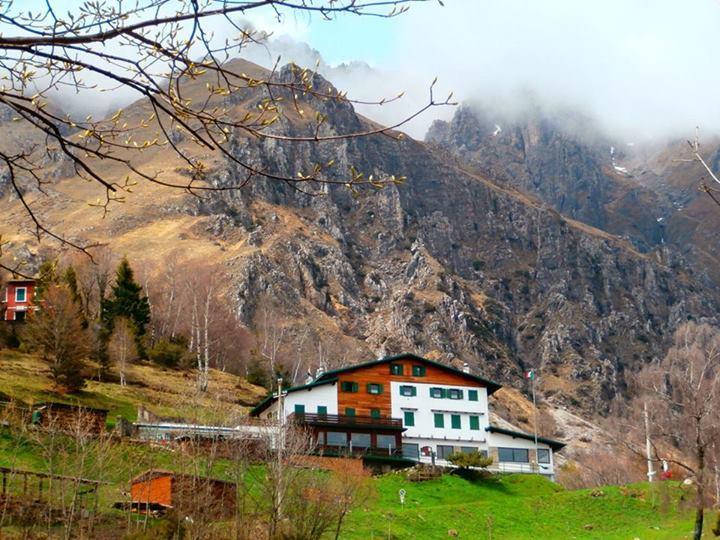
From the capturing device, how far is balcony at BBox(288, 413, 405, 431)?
56594 mm

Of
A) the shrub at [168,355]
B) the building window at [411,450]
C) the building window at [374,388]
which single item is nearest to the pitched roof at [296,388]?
the building window at [374,388]

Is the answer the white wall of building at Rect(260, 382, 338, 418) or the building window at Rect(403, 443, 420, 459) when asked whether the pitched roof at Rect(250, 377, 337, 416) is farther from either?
the building window at Rect(403, 443, 420, 459)

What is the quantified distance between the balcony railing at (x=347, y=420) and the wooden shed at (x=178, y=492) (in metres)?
20.4

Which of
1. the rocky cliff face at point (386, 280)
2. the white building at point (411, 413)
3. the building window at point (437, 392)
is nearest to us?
the white building at point (411, 413)

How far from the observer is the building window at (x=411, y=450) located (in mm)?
58781

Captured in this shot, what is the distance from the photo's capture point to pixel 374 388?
62844 millimetres

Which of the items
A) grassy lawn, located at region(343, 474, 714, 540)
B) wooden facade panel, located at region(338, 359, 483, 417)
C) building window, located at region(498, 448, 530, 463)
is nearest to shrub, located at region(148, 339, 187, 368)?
wooden facade panel, located at region(338, 359, 483, 417)

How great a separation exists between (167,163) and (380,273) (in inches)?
1682

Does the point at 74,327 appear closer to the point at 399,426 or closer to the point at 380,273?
the point at 399,426

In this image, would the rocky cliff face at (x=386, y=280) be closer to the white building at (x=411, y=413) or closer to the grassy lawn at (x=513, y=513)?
the white building at (x=411, y=413)

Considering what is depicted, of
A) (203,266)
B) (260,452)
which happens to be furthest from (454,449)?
(203,266)

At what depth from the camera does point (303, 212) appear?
548 ft

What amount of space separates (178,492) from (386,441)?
2815 cm

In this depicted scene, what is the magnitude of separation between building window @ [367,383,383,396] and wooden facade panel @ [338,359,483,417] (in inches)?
8.0
